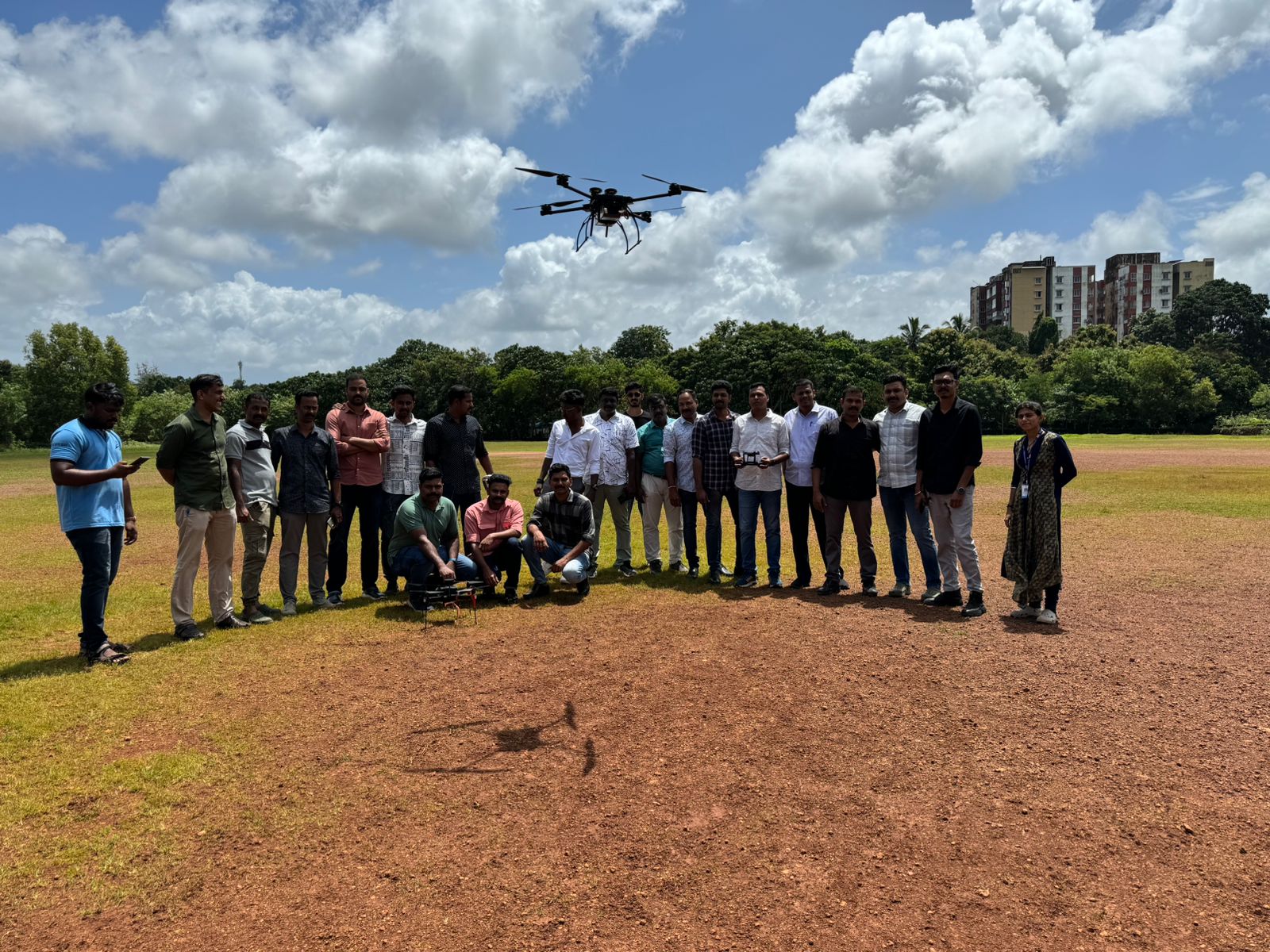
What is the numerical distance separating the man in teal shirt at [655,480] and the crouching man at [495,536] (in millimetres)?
1868

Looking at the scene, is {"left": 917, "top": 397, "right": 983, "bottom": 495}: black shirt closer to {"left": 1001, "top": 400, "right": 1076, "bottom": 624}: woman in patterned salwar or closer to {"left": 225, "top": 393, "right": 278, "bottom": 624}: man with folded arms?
{"left": 1001, "top": 400, "right": 1076, "bottom": 624}: woman in patterned salwar

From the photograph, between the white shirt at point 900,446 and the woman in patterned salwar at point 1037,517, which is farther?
the white shirt at point 900,446

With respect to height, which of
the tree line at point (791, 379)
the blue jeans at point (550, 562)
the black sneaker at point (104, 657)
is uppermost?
the tree line at point (791, 379)

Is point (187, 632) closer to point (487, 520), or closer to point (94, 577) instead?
point (94, 577)

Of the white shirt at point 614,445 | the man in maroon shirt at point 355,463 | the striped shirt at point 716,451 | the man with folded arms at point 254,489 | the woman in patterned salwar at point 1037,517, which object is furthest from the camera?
the white shirt at point 614,445

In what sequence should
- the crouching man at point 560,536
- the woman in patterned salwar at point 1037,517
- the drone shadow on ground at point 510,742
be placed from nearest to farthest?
the drone shadow on ground at point 510,742, the woman in patterned salwar at point 1037,517, the crouching man at point 560,536

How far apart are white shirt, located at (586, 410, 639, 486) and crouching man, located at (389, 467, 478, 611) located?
2.06m

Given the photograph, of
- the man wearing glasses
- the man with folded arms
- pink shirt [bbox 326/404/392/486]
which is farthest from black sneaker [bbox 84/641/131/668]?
the man wearing glasses

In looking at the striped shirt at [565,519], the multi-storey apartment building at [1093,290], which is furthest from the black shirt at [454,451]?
the multi-storey apartment building at [1093,290]

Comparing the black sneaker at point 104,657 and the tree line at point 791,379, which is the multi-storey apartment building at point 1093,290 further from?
the black sneaker at point 104,657

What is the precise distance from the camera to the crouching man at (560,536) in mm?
8133

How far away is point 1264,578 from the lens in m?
8.84

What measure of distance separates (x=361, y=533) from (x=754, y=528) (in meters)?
4.28

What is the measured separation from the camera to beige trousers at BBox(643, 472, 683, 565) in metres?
9.44
